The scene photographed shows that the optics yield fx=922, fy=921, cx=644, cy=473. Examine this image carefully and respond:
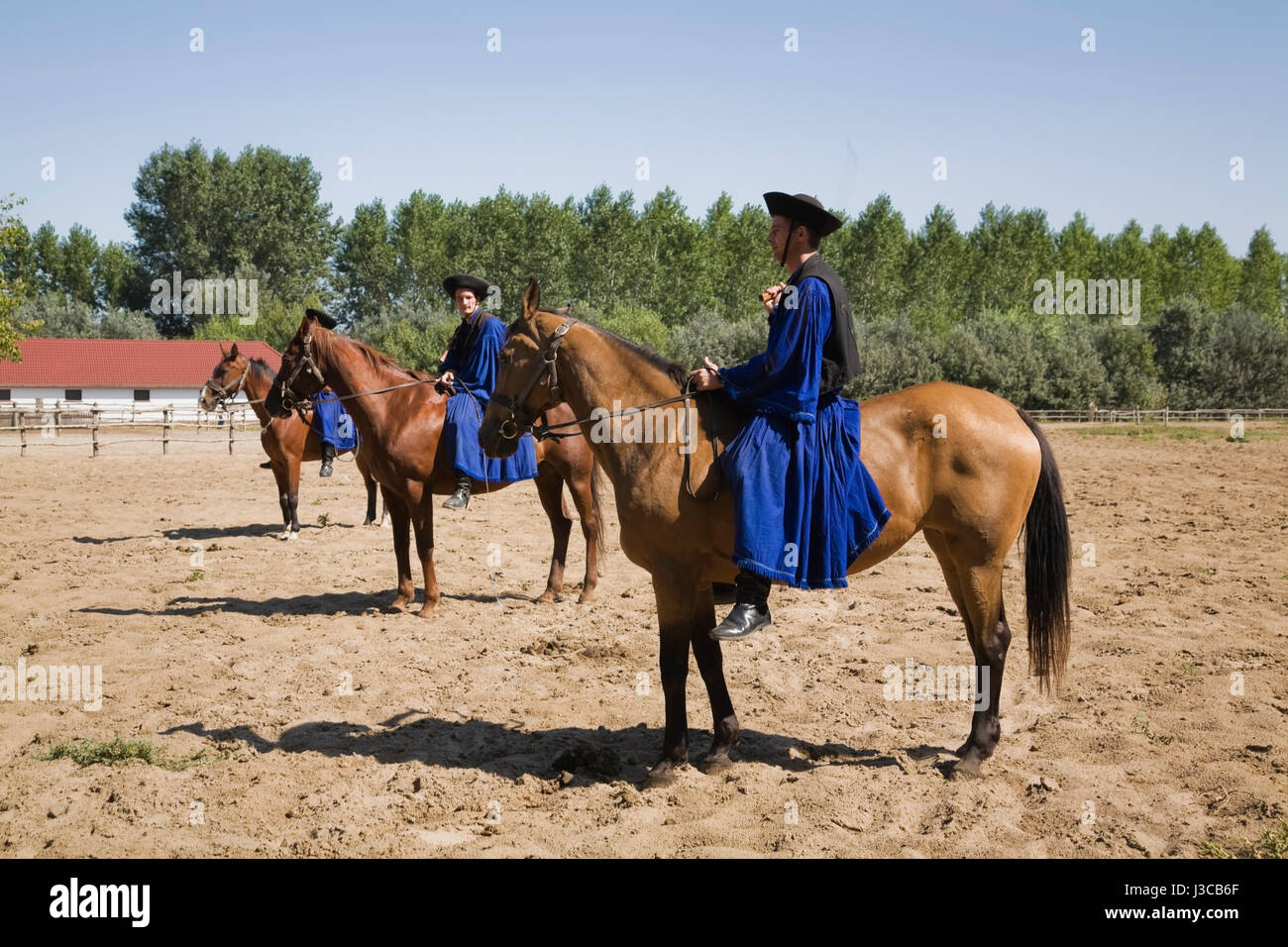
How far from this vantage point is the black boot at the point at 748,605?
5051 millimetres

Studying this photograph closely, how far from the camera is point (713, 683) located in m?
5.58

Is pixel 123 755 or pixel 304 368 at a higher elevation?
pixel 304 368

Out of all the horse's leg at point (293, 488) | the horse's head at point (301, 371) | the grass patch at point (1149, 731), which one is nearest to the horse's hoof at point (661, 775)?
the grass patch at point (1149, 731)

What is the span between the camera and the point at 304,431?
559 inches

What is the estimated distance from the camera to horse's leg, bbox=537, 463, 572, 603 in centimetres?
993

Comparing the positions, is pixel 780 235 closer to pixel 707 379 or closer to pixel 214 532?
pixel 707 379

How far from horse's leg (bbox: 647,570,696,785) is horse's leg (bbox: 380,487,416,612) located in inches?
190

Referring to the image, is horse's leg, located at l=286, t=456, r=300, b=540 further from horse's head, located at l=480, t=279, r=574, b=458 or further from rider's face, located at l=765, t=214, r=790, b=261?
rider's face, located at l=765, t=214, r=790, b=261

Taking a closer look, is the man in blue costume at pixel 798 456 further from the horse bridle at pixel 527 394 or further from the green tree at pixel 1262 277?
the green tree at pixel 1262 277

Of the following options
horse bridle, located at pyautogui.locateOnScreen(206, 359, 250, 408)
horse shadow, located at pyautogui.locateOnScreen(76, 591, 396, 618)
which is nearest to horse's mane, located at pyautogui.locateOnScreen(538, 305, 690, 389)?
horse shadow, located at pyautogui.locateOnScreen(76, 591, 396, 618)

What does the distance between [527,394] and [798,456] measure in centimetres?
172

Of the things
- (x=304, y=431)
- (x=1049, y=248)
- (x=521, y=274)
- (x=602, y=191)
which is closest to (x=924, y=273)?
(x=1049, y=248)

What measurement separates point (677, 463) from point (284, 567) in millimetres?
7990

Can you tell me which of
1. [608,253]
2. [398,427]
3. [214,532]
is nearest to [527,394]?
[398,427]
